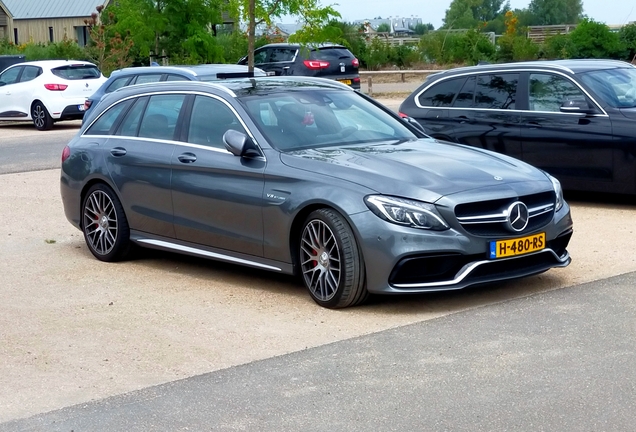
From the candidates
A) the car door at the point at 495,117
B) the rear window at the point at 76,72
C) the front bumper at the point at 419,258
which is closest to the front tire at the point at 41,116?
the rear window at the point at 76,72

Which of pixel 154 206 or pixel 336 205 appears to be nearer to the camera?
pixel 336 205

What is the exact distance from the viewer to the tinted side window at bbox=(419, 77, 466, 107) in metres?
13.4

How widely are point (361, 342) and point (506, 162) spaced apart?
228cm

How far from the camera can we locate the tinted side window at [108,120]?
10078 millimetres

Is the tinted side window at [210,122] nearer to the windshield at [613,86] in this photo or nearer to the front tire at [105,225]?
the front tire at [105,225]

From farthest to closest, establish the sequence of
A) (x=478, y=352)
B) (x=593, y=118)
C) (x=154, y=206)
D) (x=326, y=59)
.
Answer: (x=326, y=59), (x=593, y=118), (x=154, y=206), (x=478, y=352)

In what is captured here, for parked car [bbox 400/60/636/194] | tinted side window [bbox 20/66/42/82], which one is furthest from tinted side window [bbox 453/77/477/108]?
tinted side window [bbox 20/66/42/82]

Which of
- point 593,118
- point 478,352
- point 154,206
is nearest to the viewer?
point 478,352

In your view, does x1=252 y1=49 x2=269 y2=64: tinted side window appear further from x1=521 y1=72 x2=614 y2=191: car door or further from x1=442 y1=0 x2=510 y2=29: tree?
x1=442 y1=0 x2=510 y2=29: tree

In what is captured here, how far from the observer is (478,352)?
260 inches

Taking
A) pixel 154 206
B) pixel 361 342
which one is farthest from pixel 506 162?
pixel 154 206

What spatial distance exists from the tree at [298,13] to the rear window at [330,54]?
36.8 ft

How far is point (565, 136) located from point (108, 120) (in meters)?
5.01

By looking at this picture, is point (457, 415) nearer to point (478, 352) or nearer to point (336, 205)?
point (478, 352)
